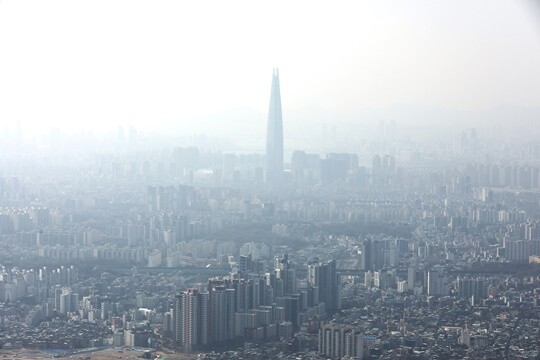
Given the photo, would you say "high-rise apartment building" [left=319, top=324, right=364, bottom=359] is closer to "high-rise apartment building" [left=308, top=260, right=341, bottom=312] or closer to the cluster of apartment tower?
the cluster of apartment tower

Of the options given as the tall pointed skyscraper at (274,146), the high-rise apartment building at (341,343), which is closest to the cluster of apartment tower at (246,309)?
the high-rise apartment building at (341,343)

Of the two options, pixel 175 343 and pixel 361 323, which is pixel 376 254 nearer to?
pixel 361 323

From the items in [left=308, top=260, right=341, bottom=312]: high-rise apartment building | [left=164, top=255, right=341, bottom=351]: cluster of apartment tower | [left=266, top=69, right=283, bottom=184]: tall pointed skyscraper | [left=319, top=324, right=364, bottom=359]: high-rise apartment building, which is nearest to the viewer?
[left=319, top=324, right=364, bottom=359]: high-rise apartment building

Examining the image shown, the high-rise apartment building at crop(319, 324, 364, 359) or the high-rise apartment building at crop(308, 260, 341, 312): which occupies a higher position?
the high-rise apartment building at crop(308, 260, 341, 312)

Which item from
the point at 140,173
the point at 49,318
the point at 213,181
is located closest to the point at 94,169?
the point at 140,173

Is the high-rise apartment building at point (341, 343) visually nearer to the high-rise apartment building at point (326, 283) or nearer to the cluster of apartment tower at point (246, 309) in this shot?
the cluster of apartment tower at point (246, 309)

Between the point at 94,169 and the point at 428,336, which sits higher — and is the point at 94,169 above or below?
above

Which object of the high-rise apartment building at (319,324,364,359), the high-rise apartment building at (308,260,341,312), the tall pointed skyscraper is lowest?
the high-rise apartment building at (319,324,364,359)

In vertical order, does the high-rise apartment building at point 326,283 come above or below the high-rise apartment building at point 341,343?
above

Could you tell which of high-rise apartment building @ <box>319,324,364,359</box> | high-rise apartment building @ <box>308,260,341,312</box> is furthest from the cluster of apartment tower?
high-rise apartment building @ <box>319,324,364,359</box>

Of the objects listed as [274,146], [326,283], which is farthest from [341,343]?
[274,146]

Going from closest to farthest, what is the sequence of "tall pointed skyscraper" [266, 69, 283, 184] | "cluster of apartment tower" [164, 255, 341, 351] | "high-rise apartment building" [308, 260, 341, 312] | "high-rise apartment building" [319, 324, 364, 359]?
"high-rise apartment building" [319, 324, 364, 359] < "cluster of apartment tower" [164, 255, 341, 351] < "high-rise apartment building" [308, 260, 341, 312] < "tall pointed skyscraper" [266, 69, 283, 184]
